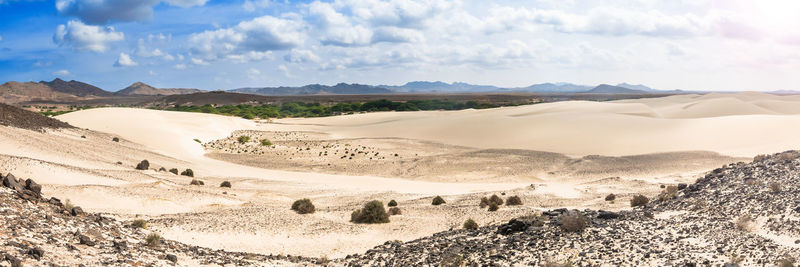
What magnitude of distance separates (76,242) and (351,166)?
1190 inches

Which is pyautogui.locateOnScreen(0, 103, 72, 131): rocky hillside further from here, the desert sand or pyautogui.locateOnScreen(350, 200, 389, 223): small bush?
pyautogui.locateOnScreen(350, 200, 389, 223): small bush

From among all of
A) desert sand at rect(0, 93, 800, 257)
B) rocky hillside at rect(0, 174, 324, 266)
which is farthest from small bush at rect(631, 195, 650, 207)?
rocky hillside at rect(0, 174, 324, 266)

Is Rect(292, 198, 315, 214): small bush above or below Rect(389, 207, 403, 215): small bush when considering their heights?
above

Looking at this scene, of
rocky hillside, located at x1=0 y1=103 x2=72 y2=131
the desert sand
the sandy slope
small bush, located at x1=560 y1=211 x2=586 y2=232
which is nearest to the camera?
small bush, located at x1=560 y1=211 x2=586 y2=232

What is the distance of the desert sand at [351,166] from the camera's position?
58.4 feet

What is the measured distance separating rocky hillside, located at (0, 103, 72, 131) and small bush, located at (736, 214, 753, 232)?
39702 mm

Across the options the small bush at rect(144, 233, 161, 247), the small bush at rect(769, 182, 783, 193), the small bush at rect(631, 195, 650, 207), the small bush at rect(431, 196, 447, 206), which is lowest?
the small bush at rect(431, 196, 447, 206)

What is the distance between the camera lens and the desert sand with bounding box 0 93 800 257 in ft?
58.4

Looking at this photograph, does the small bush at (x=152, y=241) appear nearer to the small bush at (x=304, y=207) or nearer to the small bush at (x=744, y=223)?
the small bush at (x=304, y=207)

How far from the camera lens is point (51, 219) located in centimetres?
1129

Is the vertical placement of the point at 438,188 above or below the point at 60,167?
below

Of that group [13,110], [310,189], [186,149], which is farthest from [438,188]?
[13,110]

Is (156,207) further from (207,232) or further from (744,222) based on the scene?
(744,222)

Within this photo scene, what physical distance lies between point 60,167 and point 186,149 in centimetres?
2535
